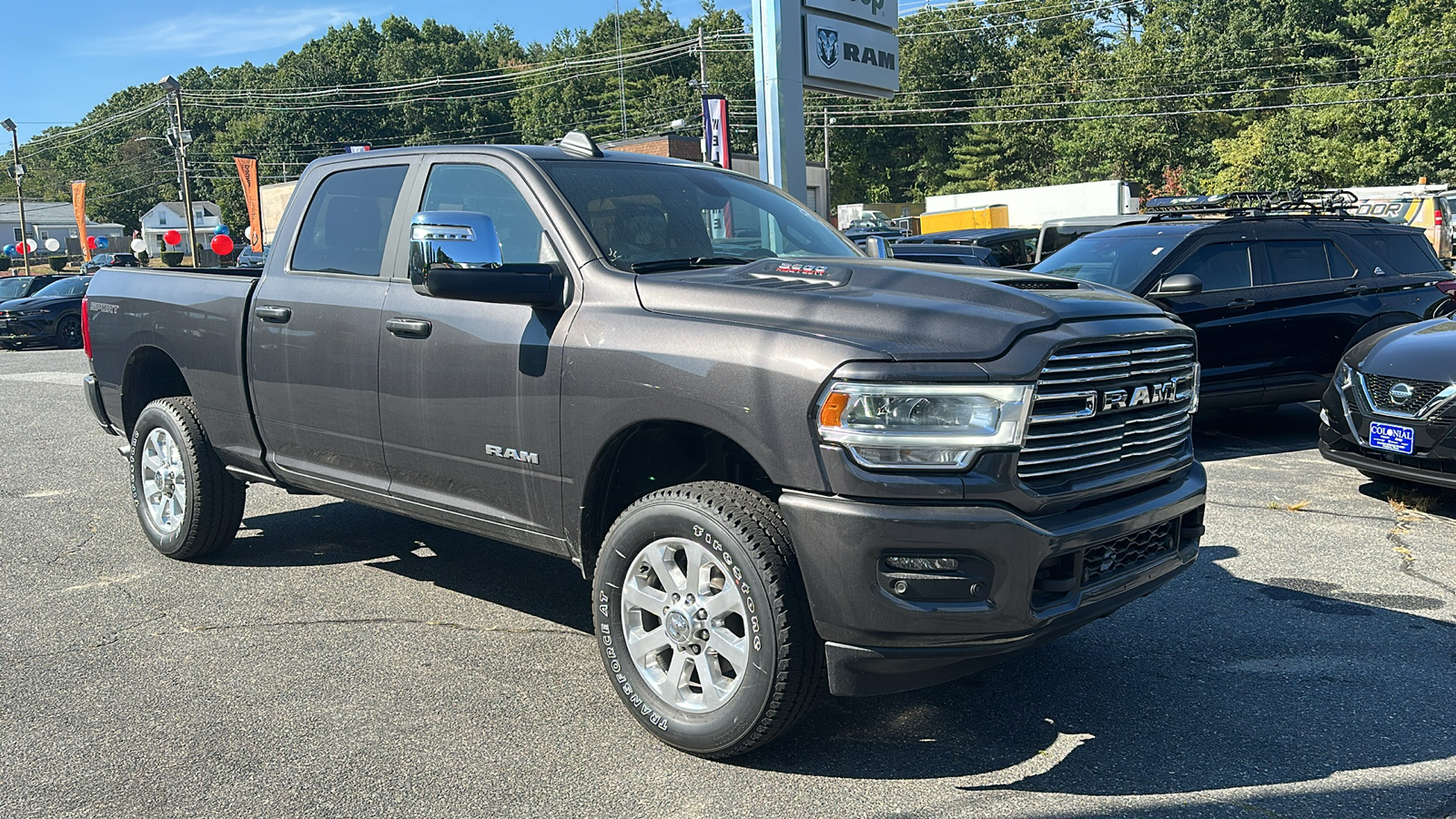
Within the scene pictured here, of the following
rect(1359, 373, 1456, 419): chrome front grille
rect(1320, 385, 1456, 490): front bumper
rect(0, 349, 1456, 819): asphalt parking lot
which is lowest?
rect(0, 349, 1456, 819): asphalt parking lot

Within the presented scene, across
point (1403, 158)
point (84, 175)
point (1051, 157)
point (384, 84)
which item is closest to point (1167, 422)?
point (1403, 158)

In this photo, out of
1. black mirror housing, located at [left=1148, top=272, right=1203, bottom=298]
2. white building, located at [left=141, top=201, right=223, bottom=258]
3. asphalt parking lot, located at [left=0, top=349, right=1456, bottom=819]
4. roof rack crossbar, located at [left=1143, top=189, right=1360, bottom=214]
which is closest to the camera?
asphalt parking lot, located at [left=0, top=349, right=1456, bottom=819]

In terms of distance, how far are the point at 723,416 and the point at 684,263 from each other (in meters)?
0.95

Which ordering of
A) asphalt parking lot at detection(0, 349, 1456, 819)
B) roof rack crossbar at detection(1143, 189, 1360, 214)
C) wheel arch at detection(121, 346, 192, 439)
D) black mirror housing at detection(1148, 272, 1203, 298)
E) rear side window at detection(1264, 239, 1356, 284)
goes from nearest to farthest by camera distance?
asphalt parking lot at detection(0, 349, 1456, 819)
wheel arch at detection(121, 346, 192, 439)
black mirror housing at detection(1148, 272, 1203, 298)
rear side window at detection(1264, 239, 1356, 284)
roof rack crossbar at detection(1143, 189, 1360, 214)

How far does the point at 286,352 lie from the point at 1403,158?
169 feet

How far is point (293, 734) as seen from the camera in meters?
3.66

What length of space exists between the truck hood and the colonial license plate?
3.62 meters

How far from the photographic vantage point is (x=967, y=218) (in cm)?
4409

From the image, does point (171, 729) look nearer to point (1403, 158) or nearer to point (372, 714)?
point (372, 714)

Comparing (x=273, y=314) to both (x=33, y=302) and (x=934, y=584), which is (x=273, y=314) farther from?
(x=33, y=302)

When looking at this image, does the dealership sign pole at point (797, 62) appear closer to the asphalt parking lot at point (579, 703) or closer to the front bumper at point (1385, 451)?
the front bumper at point (1385, 451)

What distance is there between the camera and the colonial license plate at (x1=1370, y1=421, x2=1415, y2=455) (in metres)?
6.38

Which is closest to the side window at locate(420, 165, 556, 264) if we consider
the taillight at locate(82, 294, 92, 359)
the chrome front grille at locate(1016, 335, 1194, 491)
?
the chrome front grille at locate(1016, 335, 1194, 491)

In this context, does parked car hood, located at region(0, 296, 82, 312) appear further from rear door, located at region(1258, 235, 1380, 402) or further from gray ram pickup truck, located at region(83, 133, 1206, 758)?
Result: rear door, located at region(1258, 235, 1380, 402)
